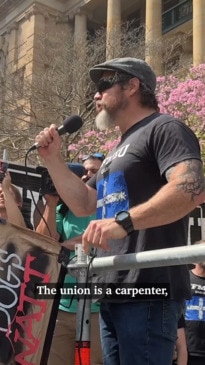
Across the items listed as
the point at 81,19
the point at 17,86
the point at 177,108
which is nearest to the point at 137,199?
the point at 177,108

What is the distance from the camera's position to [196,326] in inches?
221

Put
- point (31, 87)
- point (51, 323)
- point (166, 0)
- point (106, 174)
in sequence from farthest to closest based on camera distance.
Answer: point (166, 0)
point (31, 87)
point (106, 174)
point (51, 323)

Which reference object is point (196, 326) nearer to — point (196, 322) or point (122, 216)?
point (196, 322)

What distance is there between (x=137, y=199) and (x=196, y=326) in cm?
351

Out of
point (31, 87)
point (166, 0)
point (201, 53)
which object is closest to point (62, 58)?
point (31, 87)

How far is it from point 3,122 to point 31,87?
1802mm

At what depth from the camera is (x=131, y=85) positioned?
9.28ft

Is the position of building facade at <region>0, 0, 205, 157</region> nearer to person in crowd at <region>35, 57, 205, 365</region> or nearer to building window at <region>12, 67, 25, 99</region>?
building window at <region>12, 67, 25, 99</region>

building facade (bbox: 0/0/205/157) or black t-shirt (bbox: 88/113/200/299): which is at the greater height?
building facade (bbox: 0/0/205/157)

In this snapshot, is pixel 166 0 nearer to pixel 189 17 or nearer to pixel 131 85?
pixel 189 17

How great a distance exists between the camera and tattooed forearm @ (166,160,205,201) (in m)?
2.23

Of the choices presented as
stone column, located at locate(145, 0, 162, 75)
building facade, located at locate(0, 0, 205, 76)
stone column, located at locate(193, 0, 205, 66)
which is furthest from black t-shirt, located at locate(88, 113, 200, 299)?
building facade, located at locate(0, 0, 205, 76)

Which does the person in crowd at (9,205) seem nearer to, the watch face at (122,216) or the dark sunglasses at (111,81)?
the dark sunglasses at (111,81)

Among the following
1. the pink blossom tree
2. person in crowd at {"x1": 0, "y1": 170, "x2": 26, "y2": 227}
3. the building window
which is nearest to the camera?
person in crowd at {"x1": 0, "y1": 170, "x2": 26, "y2": 227}
